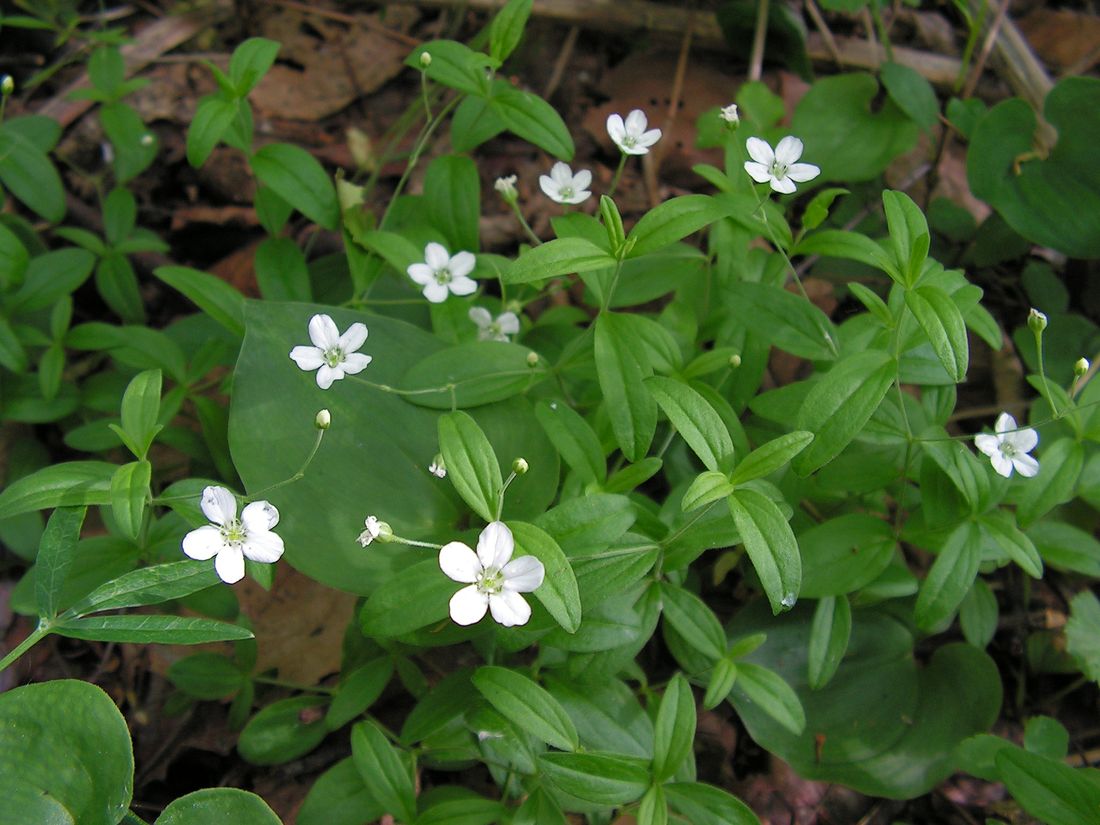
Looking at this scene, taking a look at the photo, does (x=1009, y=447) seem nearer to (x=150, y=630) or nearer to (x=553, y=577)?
(x=553, y=577)

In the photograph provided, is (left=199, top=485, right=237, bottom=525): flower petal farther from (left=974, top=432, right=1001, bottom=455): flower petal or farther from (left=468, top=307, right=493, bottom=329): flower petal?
(left=974, top=432, right=1001, bottom=455): flower petal

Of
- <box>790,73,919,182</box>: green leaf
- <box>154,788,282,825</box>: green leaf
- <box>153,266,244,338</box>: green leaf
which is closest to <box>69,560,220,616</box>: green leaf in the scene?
<box>154,788,282,825</box>: green leaf

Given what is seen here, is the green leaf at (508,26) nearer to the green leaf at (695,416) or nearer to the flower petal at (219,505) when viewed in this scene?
the green leaf at (695,416)

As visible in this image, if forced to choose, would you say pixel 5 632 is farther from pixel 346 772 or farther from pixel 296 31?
pixel 296 31

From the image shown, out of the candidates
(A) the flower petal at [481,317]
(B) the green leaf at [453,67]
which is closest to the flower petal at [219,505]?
(A) the flower petal at [481,317]

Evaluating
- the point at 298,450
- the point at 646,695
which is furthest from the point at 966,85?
the point at 298,450

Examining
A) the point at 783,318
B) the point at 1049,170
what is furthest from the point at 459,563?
the point at 1049,170
